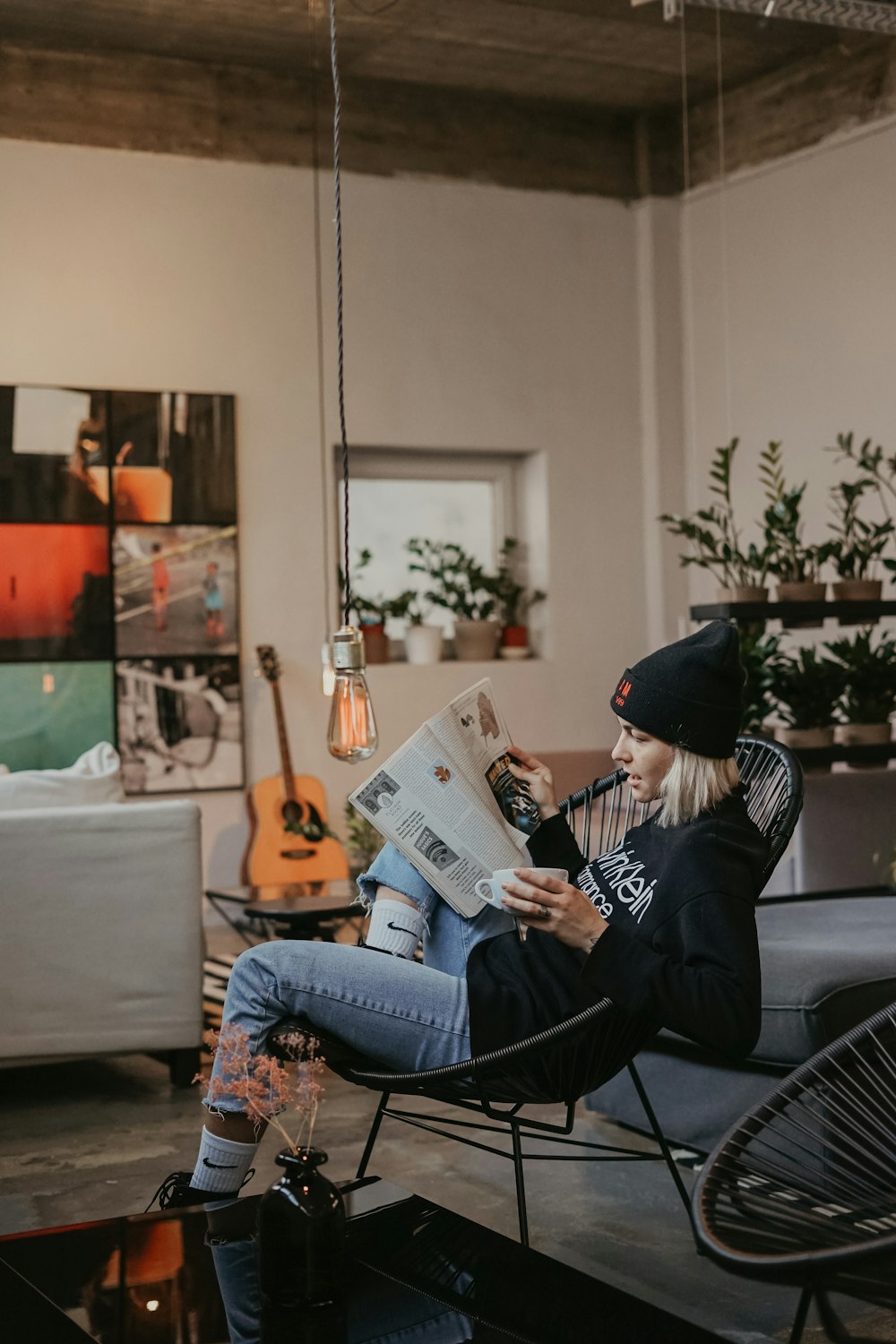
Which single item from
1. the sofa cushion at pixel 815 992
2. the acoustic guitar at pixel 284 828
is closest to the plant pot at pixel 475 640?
the acoustic guitar at pixel 284 828

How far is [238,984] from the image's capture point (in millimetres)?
2117

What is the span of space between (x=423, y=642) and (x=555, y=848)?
13.9 ft

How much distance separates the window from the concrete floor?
133 inches

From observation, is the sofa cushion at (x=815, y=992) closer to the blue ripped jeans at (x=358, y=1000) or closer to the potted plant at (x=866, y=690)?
the blue ripped jeans at (x=358, y=1000)

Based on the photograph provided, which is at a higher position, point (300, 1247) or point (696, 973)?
point (696, 973)

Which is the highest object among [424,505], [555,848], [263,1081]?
[424,505]

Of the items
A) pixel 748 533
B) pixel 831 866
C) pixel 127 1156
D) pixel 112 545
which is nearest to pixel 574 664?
pixel 748 533

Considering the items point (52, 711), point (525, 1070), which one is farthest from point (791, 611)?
point (52, 711)

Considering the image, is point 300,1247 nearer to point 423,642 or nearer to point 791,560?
point 791,560

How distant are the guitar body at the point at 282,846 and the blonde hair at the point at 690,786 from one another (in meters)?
3.90

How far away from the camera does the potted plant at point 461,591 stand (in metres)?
6.62

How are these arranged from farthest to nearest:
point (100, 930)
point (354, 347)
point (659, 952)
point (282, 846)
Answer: point (354, 347) → point (282, 846) → point (100, 930) → point (659, 952)

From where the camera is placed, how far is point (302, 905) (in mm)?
3842

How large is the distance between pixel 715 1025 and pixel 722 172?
5526 millimetres
